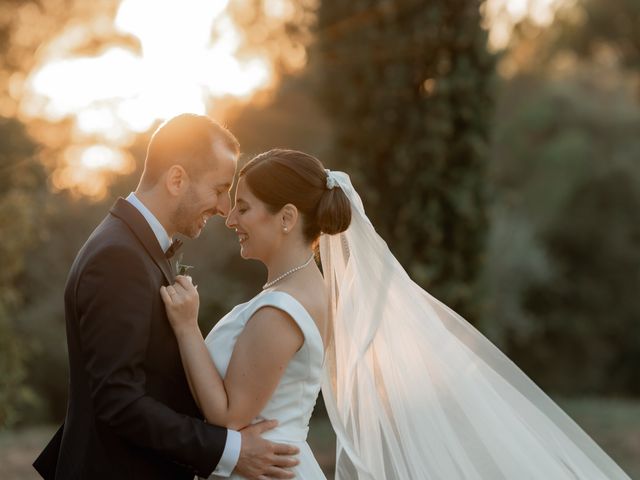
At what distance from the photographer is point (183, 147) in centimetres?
336

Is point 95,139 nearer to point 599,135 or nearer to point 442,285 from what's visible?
point 442,285

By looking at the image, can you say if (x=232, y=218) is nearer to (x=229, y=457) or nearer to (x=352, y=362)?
(x=352, y=362)

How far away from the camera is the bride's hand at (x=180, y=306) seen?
3.20 metres

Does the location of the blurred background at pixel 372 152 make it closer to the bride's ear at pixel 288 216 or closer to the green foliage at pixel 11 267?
the green foliage at pixel 11 267

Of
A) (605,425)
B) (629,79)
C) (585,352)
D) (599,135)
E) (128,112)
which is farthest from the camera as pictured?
(629,79)

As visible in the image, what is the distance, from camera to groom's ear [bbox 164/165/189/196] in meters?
3.36

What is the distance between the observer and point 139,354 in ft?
9.92

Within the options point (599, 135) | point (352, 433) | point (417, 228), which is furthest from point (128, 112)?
point (599, 135)

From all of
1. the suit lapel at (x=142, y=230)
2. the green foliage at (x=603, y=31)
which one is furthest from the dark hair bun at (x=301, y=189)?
the green foliage at (x=603, y=31)

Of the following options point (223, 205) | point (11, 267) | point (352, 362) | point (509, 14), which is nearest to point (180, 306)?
point (223, 205)

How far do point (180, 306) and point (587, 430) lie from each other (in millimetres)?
9761

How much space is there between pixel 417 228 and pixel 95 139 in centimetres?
701

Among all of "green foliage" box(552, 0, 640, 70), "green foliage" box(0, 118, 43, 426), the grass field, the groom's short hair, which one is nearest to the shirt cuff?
the groom's short hair

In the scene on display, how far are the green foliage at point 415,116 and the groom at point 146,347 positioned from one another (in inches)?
254
